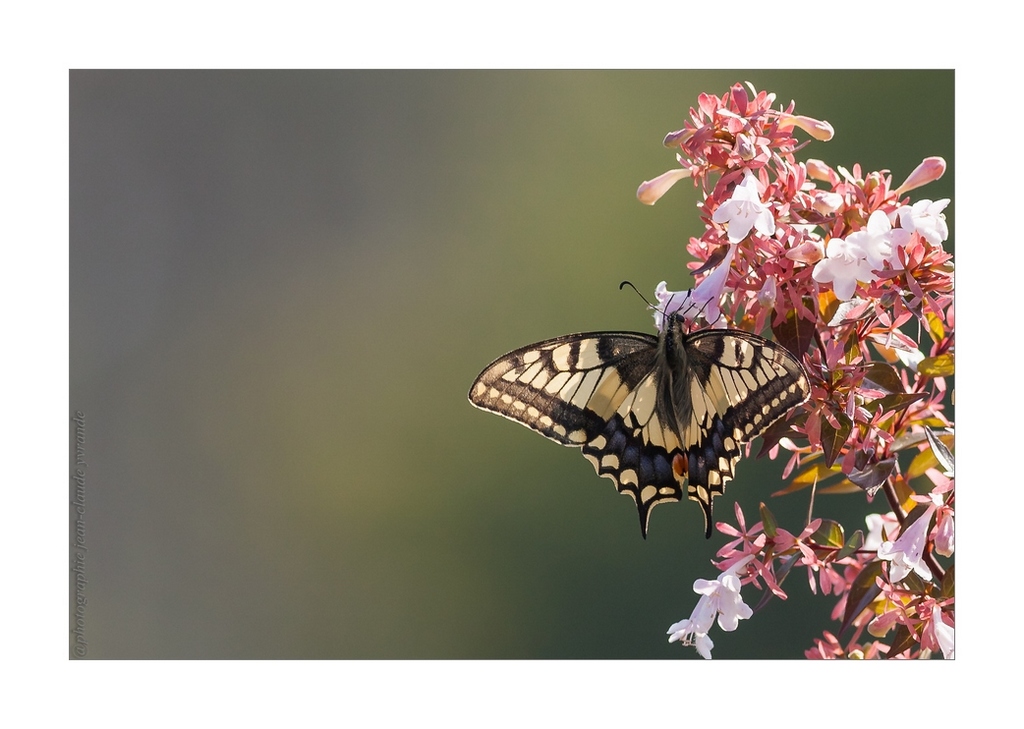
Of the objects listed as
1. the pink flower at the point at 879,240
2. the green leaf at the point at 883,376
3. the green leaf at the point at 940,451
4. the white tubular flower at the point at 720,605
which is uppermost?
the pink flower at the point at 879,240

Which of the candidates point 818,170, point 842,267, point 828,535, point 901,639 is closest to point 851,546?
point 828,535

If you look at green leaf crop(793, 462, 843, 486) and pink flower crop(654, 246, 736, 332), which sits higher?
pink flower crop(654, 246, 736, 332)

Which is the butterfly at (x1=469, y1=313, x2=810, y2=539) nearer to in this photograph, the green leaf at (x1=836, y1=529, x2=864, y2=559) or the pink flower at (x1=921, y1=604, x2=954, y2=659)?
the green leaf at (x1=836, y1=529, x2=864, y2=559)

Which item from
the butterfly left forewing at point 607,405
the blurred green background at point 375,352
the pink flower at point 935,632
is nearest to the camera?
the pink flower at point 935,632

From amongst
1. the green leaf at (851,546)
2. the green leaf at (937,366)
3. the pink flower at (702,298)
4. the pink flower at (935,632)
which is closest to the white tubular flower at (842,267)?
the pink flower at (702,298)

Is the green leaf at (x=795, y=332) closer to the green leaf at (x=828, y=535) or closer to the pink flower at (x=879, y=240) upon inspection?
the pink flower at (x=879, y=240)

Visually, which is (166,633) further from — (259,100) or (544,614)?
(259,100)

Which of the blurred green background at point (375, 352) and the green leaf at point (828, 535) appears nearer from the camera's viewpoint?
the green leaf at point (828, 535)

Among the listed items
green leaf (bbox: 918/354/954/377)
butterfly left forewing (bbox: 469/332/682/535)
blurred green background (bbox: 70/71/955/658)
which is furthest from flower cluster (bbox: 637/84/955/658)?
blurred green background (bbox: 70/71/955/658)
